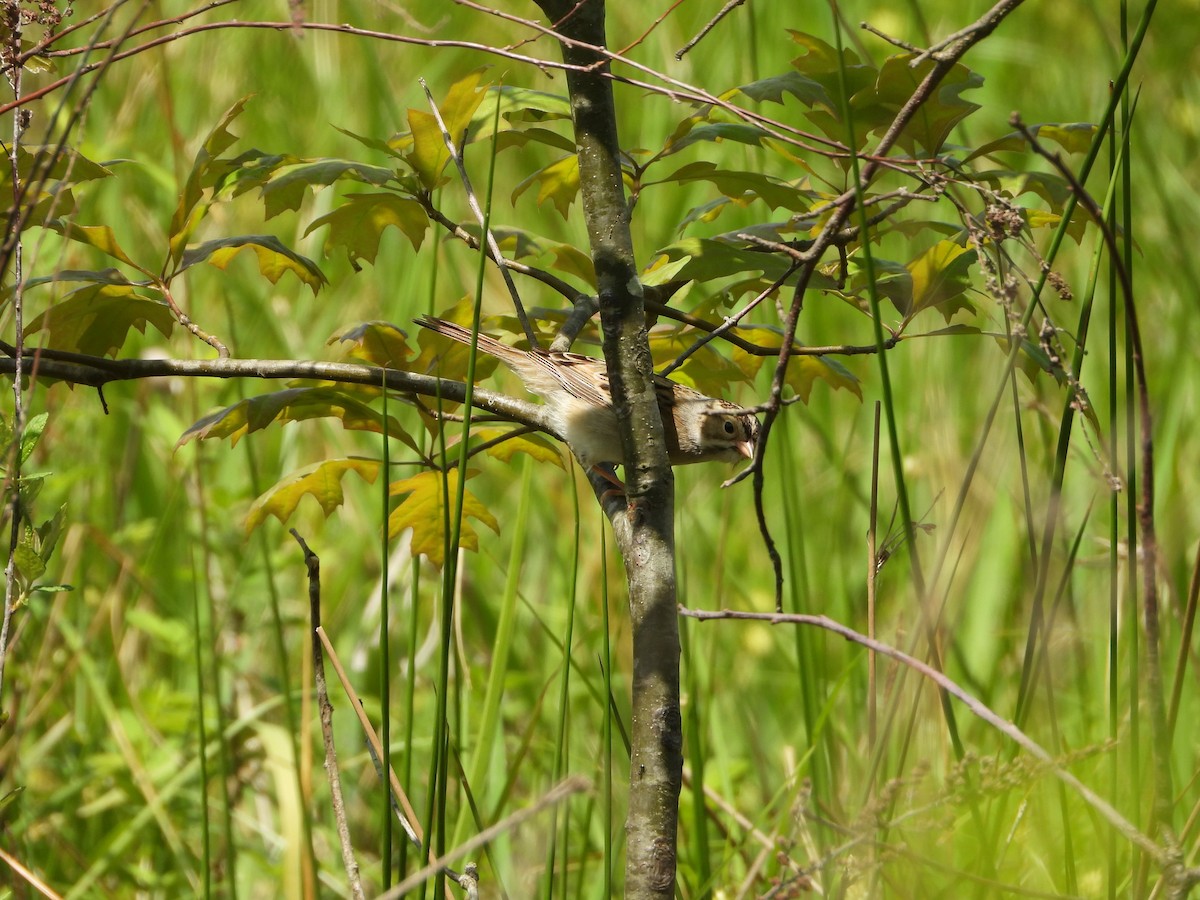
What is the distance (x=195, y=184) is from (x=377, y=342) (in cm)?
31

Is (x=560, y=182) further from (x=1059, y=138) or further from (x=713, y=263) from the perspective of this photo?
(x=1059, y=138)

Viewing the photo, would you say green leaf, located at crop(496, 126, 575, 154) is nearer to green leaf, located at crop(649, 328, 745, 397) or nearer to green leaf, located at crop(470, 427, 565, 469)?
green leaf, located at crop(649, 328, 745, 397)

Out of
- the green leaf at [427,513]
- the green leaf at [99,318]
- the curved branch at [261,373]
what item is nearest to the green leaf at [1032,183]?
the curved branch at [261,373]

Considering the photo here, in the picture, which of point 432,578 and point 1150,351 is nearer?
point 432,578

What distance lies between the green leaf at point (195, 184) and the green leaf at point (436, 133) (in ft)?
0.75

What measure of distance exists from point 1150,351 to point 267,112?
11.6ft

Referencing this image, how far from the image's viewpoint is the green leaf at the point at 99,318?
60.4 inches

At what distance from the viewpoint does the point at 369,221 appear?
63.5 inches

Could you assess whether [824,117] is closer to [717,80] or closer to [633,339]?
[633,339]

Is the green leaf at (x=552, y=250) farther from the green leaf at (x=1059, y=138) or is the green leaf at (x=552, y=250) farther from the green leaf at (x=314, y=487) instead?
the green leaf at (x=1059, y=138)

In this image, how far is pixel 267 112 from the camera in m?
4.87

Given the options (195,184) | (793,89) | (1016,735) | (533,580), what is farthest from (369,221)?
(533,580)

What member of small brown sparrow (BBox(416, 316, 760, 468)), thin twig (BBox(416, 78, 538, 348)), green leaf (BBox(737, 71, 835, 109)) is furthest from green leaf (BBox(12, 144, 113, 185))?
small brown sparrow (BBox(416, 316, 760, 468))

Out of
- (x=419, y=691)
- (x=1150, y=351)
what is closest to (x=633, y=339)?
(x=419, y=691)
